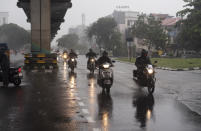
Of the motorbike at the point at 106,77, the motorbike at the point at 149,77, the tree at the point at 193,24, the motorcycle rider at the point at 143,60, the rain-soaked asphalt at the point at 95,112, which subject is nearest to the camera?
the rain-soaked asphalt at the point at 95,112

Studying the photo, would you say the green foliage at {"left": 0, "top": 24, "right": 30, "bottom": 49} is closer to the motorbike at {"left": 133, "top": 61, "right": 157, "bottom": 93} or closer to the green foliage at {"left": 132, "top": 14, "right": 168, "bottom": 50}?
the green foliage at {"left": 132, "top": 14, "right": 168, "bottom": 50}

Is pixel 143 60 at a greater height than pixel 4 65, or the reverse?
pixel 143 60

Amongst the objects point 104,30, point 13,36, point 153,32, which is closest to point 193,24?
point 153,32

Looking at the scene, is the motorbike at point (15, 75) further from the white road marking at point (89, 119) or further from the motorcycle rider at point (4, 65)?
the white road marking at point (89, 119)

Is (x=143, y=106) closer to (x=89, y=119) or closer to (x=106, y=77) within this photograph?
(x=89, y=119)

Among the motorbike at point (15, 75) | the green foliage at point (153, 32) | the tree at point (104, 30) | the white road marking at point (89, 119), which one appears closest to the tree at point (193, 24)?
the green foliage at point (153, 32)

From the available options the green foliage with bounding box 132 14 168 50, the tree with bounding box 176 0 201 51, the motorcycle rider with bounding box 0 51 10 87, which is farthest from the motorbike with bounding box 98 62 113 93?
the green foliage with bounding box 132 14 168 50

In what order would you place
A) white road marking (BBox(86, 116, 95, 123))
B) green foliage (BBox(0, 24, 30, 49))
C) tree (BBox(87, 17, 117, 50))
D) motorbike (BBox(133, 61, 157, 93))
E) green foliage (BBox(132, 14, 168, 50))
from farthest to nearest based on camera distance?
green foliage (BBox(0, 24, 30, 49)), tree (BBox(87, 17, 117, 50)), green foliage (BBox(132, 14, 168, 50)), motorbike (BBox(133, 61, 157, 93)), white road marking (BBox(86, 116, 95, 123))

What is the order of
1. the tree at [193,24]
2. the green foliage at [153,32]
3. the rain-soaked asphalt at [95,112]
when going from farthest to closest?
the green foliage at [153,32] < the tree at [193,24] < the rain-soaked asphalt at [95,112]

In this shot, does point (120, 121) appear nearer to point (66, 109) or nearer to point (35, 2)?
point (66, 109)

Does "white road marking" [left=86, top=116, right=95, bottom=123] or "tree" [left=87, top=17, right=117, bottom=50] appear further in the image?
"tree" [left=87, top=17, right=117, bottom=50]

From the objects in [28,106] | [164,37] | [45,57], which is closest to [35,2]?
[45,57]

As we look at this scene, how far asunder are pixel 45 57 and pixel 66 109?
20.4m

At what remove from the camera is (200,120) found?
352 inches
